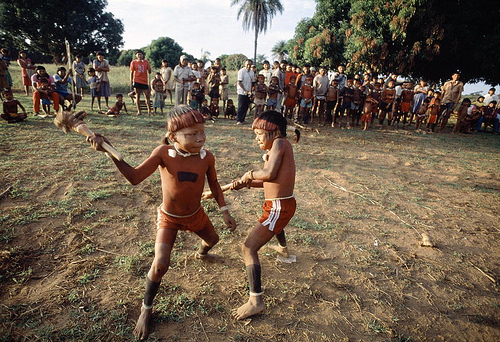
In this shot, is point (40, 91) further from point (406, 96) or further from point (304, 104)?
point (406, 96)

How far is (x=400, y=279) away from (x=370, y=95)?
918 centimetres

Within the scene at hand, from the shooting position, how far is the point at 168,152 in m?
2.09

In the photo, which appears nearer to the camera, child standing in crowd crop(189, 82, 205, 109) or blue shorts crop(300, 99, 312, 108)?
child standing in crowd crop(189, 82, 205, 109)

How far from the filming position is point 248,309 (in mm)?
2170

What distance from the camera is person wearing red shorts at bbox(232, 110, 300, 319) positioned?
87.0 inches

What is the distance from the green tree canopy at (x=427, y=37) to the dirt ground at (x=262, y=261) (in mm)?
8517

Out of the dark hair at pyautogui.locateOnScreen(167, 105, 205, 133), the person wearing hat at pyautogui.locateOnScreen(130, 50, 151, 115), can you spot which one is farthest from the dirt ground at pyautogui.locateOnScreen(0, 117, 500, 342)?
the person wearing hat at pyautogui.locateOnScreen(130, 50, 151, 115)

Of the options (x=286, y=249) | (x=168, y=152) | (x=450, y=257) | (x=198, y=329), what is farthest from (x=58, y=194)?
(x=450, y=257)

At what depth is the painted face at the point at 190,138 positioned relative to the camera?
2.04 meters

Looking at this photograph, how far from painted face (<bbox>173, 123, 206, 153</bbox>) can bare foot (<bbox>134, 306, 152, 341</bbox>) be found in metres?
1.28

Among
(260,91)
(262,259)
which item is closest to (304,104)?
(260,91)

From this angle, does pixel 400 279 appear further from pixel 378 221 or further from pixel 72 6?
pixel 72 6

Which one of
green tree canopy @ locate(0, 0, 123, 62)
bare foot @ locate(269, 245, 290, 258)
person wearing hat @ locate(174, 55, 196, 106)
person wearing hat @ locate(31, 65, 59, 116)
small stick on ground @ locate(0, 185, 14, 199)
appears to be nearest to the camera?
bare foot @ locate(269, 245, 290, 258)

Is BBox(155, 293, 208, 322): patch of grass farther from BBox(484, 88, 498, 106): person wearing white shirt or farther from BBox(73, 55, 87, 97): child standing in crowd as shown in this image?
BBox(484, 88, 498, 106): person wearing white shirt
